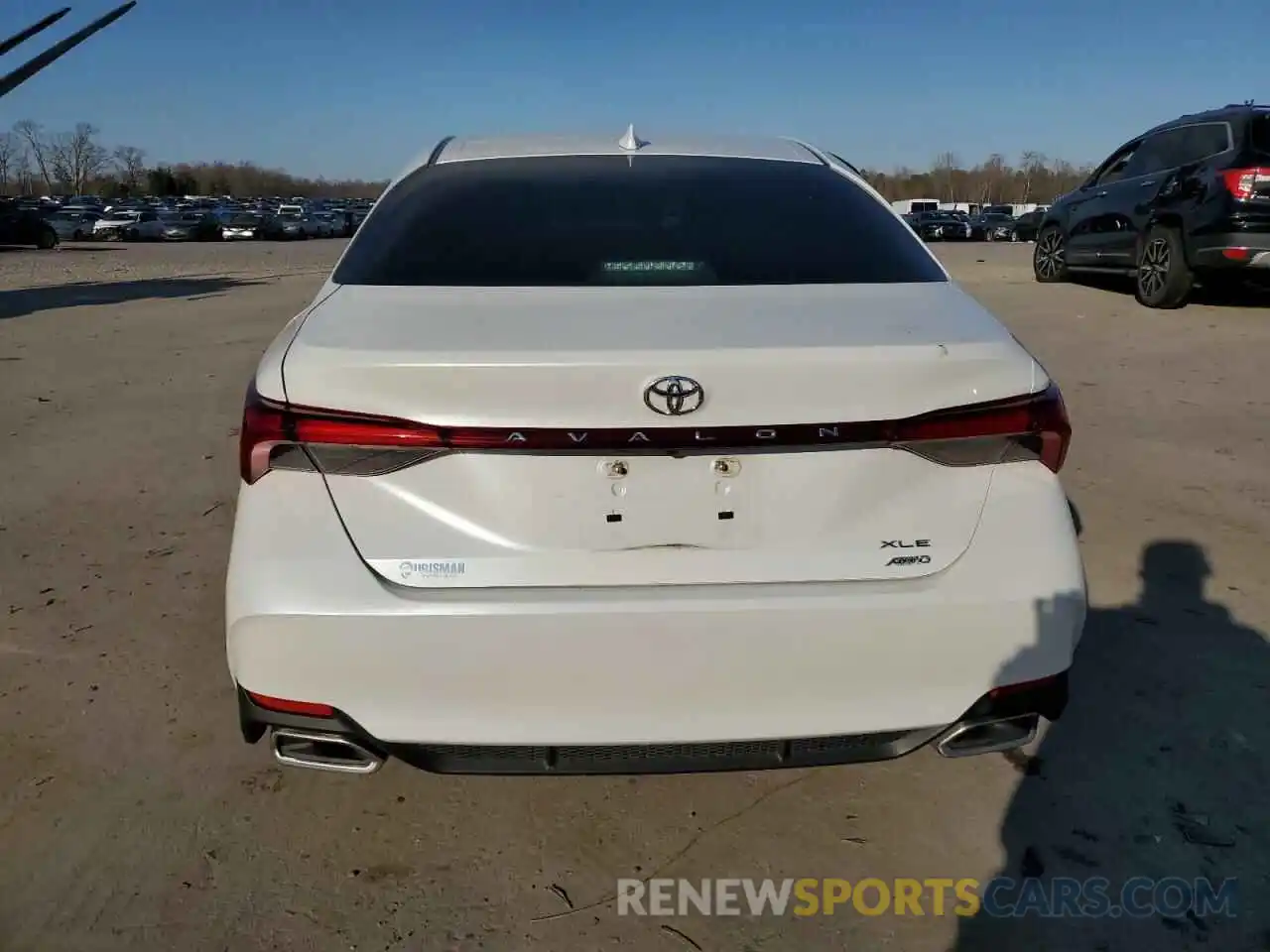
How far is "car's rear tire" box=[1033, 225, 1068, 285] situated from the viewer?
1373cm

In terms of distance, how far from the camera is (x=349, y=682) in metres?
2.00

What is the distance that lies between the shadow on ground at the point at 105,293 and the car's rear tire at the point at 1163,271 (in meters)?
13.2

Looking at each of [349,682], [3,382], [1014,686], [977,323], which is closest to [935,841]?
[1014,686]

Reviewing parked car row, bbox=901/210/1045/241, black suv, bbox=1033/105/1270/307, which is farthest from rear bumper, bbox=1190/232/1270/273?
parked car row, bbox=901/210/1045/241

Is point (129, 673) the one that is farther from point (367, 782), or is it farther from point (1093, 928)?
point (1093, 928)

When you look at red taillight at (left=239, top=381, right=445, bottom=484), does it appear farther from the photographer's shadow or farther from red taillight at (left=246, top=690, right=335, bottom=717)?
the photographer's shadow

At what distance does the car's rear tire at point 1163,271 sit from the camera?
1030 cm

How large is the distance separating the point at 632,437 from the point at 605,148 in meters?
1.66

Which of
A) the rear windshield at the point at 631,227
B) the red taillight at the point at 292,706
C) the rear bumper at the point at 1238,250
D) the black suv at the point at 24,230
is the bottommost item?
the red taillight at the point at 292,706

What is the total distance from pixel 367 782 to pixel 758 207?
1.95m

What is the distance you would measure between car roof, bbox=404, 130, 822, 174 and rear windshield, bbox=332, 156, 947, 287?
6 centimetres

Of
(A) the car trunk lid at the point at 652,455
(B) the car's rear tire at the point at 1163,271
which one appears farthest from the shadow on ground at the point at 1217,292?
(A) the car trunk lid at the point at 652,455

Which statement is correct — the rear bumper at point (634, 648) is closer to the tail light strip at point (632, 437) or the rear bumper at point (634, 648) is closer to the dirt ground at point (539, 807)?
the tail light strip at point (632, 437)

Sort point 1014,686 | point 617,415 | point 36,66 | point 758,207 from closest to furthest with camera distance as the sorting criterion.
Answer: point 617,415 → point 1014,686 → point 758,207 → point 36,66
